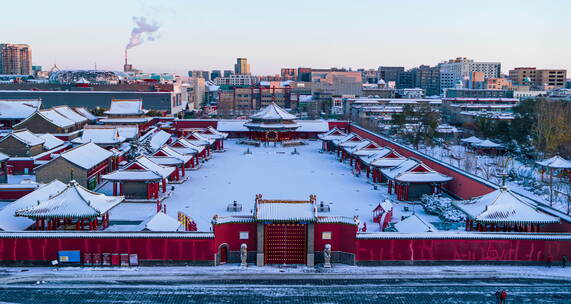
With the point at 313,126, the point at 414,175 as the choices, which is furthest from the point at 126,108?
the point at 414,175

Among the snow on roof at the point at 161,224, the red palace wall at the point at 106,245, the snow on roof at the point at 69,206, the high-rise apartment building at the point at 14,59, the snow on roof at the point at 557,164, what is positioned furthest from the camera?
the high-rise apartment building at the point at 14,59

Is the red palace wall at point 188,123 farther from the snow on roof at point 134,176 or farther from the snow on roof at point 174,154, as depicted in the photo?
the snow on roof at point 134,176

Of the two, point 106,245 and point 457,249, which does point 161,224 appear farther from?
point 457,249

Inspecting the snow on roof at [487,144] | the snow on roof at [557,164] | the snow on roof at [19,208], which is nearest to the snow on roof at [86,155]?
the snow on roof at [19,208]

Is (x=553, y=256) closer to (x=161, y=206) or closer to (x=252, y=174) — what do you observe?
(x=161, y=206)

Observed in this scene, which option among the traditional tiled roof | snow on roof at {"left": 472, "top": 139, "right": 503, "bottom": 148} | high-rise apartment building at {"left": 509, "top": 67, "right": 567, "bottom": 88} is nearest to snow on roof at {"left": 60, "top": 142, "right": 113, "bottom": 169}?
the traditional tiled roof

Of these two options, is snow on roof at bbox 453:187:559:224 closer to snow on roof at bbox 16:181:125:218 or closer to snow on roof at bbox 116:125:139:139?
snow on roof at bbox 16:181:125:218
